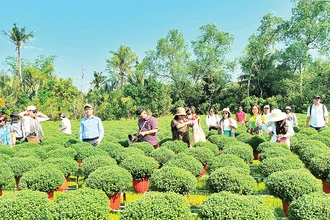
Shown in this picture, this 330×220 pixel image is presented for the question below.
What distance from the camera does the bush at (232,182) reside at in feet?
17.1

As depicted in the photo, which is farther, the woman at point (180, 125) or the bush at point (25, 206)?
the woman at point (180, 125)

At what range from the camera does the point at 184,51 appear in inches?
1939

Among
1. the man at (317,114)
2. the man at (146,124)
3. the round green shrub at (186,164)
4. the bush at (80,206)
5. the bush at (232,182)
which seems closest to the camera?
the bush at (80,206)

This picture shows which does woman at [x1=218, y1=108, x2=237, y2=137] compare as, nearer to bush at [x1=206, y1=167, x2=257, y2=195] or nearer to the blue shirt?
the blue shirt

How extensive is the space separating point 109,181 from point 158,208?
173 centimetres

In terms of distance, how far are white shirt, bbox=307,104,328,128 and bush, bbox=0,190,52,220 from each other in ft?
30.4

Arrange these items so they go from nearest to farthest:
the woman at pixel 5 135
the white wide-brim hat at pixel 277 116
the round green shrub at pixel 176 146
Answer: the white wide-brim hat at pixel 277 116
the round green shrub at pixel 176 146
the woman at pixel 5 135

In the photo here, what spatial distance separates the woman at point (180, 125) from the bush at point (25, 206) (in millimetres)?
4735

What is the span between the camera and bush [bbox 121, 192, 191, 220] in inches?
153

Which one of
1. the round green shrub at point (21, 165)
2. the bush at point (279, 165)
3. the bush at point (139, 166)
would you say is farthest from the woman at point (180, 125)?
the round green shrub at point (21, 165)

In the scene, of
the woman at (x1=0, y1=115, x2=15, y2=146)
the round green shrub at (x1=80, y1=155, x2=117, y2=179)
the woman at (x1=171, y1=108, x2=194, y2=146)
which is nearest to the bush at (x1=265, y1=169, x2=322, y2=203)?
the round green shrub at (x1=80, y1=155, x2=117, y2=179)

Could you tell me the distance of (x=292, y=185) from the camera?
4906 mm

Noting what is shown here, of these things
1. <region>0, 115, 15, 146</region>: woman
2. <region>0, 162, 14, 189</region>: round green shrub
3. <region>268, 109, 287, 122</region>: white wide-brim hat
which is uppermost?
<region>268, 109, 287, 122</region>: white wide-brim hat

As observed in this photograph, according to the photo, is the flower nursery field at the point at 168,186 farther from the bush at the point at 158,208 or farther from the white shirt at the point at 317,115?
the white shirt at the point at 317,115
